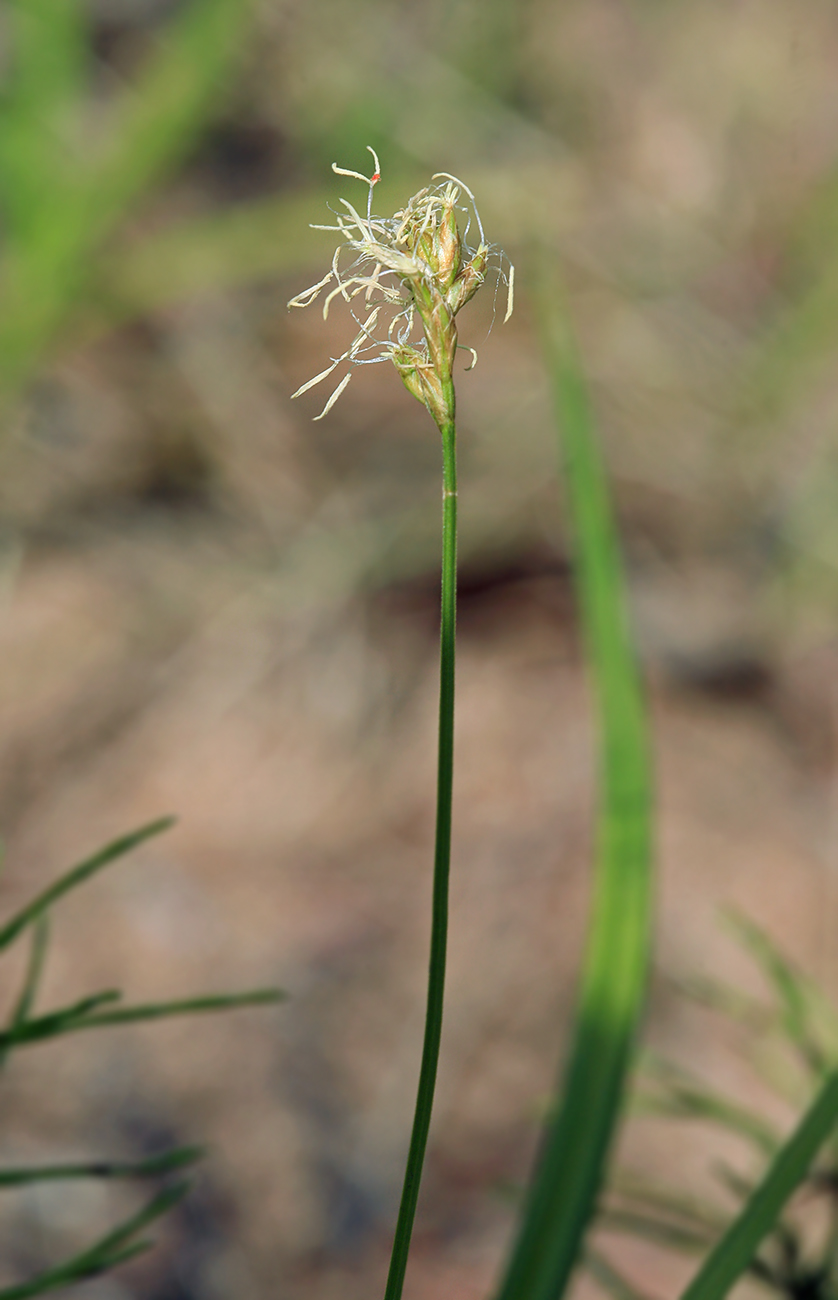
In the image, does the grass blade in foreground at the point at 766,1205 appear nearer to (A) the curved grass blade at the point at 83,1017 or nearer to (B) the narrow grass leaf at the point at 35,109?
(A) the curved grass blade at the point at 83,1017

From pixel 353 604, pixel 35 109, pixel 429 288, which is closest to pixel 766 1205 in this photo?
pixel 429 288

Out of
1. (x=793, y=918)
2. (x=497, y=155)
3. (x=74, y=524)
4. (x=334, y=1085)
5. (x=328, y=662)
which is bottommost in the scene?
(x=334, y=1085)

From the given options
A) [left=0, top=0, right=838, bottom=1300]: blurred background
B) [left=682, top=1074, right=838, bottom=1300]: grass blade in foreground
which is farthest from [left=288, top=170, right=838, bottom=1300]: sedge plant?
[left=0, top=0, right=838, bottom=1300]: blurred background

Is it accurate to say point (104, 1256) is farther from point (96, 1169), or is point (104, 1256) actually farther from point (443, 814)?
point (443, 814)

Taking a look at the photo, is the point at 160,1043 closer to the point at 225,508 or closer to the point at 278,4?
the point at 225,508

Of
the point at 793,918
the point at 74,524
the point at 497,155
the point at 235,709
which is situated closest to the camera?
the point at 793,918

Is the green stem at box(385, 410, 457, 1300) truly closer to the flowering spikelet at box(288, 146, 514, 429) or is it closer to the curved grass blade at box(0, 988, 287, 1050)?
the flowering spikelet at box(288, 146, 514, 429)

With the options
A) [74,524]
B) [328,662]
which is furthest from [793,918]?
[74,524]
